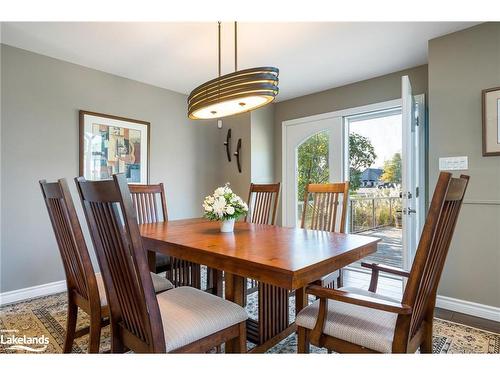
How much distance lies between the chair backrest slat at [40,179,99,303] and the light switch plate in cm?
274

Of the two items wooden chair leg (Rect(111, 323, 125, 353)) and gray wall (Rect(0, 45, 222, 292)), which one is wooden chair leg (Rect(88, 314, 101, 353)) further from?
gray wall (Rect(0, 45, 222, 292))

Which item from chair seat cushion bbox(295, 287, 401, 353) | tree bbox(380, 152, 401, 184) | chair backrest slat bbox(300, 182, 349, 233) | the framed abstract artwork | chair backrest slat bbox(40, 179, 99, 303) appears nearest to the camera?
chair seat cushion bbox(295, 287, 401, 353)

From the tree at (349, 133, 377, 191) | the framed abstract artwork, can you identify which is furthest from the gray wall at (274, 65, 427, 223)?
the framed abstract artwork

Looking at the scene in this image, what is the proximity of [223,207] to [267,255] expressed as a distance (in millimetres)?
672

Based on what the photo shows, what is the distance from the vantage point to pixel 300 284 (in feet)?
3.54

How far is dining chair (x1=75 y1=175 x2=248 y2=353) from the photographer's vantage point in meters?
1.00

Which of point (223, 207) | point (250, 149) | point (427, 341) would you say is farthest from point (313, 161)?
point (427, 341)

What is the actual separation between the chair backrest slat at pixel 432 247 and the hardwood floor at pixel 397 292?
4.59 feet

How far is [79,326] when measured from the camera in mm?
2203

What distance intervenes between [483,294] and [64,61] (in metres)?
4.33

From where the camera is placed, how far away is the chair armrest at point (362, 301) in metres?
0.99

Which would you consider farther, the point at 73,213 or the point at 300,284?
the point at 73,213
